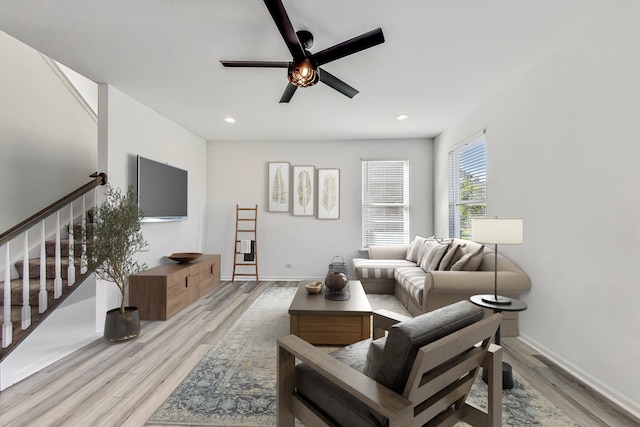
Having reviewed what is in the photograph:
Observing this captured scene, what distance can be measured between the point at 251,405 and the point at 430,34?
9.77 ft

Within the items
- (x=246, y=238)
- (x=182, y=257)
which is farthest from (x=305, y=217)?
(x=182, y=257)

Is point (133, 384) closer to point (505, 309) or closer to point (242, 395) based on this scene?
point (242, 395)

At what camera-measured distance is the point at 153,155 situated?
378 centimetres

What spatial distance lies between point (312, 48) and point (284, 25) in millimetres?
790

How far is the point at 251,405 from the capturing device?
179 centimetres

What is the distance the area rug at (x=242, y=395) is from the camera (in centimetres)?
166

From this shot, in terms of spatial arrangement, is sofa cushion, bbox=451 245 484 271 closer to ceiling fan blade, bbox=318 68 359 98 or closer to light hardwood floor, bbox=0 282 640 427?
light hardwood floor, bbox=0 282 640 427

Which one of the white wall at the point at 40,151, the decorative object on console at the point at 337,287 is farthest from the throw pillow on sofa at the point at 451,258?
the white wall at the point at 40,151

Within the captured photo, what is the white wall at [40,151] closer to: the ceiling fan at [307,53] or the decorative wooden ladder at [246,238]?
the decorative wooden ladder at [246,238]

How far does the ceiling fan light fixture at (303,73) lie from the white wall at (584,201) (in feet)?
6.71

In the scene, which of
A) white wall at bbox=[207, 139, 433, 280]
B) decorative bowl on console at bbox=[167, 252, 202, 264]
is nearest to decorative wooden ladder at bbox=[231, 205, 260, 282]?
white wall at bbox=[207, 139, 433, 280]

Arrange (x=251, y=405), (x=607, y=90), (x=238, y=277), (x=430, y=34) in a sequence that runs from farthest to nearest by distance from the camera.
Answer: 1. (x=238, y=277)
2. (x=430, y=34)
3. (x=607, y=90)
4. (x=251, y=405)

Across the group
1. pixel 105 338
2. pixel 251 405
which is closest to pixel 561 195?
pixel 251 405

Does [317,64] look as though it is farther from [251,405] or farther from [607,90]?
[251,405]
